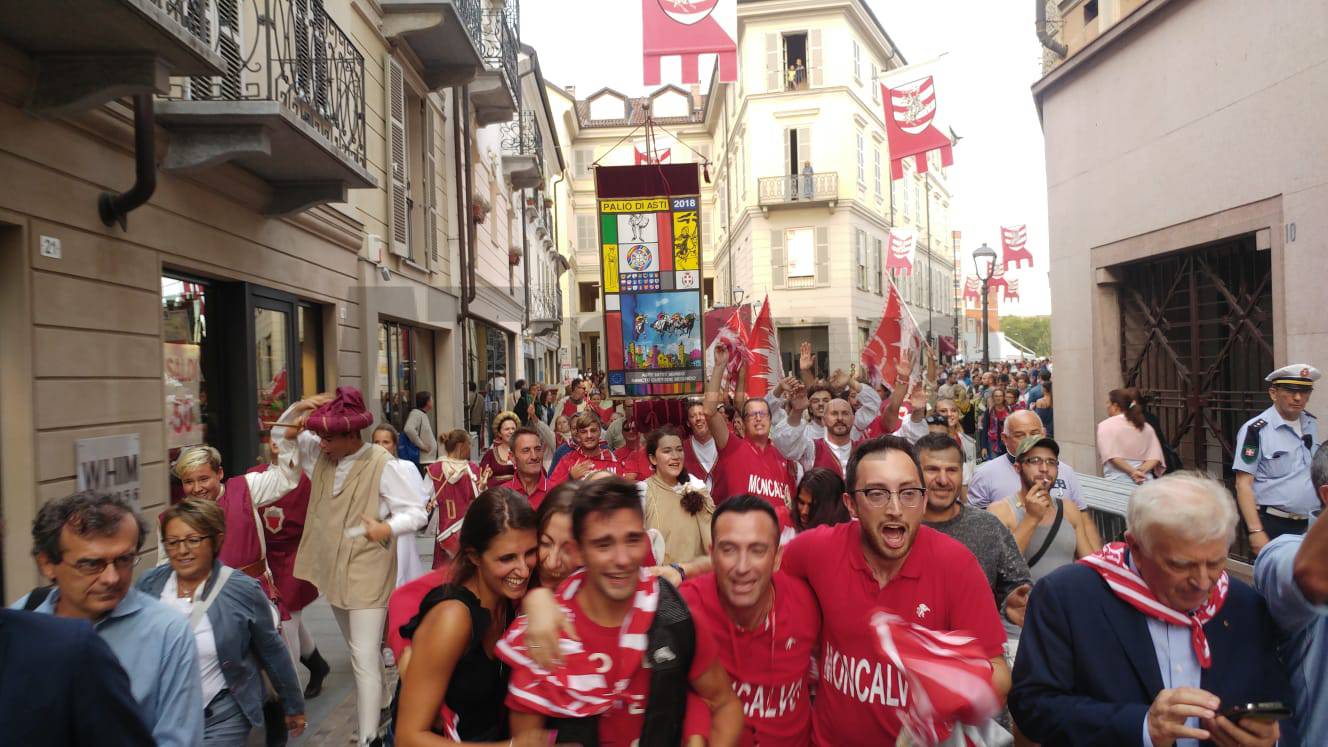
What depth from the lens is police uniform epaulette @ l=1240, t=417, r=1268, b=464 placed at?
21.0 feet

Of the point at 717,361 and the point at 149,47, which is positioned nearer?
the point at 149,47

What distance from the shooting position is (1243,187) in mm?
9531

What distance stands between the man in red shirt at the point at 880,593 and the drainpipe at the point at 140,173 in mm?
5633

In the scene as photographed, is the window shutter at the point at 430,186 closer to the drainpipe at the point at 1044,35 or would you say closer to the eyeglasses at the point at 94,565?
the drainpipe at the point at 1044,35

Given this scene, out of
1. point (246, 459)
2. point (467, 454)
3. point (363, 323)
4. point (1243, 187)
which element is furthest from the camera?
point (363, 323)

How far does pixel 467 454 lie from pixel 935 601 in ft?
17.9

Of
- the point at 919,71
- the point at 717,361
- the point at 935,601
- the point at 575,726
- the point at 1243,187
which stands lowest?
the point at 575,726

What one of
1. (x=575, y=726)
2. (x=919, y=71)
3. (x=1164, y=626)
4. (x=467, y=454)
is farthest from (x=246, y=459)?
(x=919, y=71)

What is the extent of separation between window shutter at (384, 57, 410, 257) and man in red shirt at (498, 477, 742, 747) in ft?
39.0

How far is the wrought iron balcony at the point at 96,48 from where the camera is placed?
5117mm

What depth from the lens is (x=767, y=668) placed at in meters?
2.94

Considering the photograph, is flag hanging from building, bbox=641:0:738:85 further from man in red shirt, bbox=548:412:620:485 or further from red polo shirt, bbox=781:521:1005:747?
red polo shirt, bbox=781:521:1005:747

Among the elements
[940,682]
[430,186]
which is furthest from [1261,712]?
[430,186]

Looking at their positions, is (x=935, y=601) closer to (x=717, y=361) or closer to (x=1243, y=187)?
(x=717, y=361)
